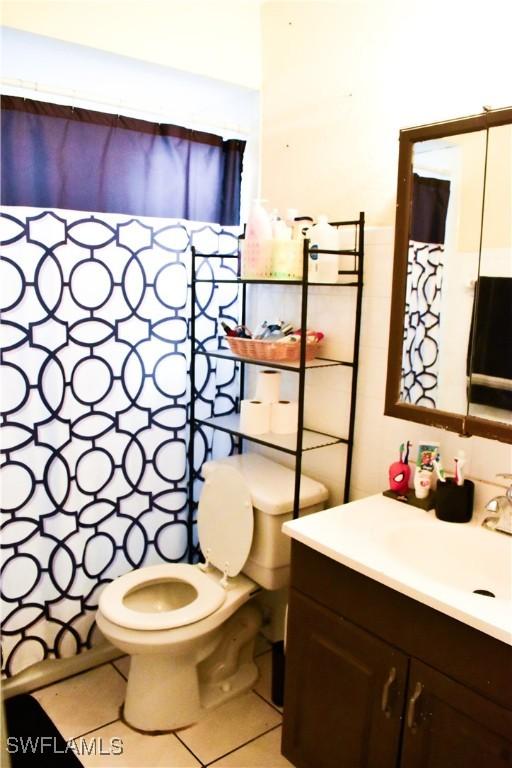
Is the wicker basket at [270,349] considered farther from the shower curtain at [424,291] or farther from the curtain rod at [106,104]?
the curtain rod at [106,104]

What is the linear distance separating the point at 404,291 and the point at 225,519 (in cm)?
99

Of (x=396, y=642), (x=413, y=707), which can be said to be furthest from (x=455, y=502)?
(x=413, y=707)

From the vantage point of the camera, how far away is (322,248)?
6.28 feet

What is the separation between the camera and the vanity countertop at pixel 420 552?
1300 millimetres

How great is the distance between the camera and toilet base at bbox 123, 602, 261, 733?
198 cm

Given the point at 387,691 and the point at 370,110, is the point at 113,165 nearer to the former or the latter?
the point at 370,110

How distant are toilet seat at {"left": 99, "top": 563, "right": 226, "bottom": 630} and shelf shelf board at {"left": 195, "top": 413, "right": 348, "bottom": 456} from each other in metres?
0.52

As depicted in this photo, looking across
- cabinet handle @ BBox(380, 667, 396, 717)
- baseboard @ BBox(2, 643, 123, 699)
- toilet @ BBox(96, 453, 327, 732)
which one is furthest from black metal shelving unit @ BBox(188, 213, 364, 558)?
cabinet handle @ BBox(380, 667, 396, 717)

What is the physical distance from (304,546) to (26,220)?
128cm

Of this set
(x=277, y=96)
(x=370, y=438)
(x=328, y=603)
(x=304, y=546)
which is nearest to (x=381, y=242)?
(x=370, y=438)

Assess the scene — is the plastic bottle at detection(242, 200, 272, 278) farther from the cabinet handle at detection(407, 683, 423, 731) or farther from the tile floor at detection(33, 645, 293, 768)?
the tile floor at detection(33, 645, 293, 768)

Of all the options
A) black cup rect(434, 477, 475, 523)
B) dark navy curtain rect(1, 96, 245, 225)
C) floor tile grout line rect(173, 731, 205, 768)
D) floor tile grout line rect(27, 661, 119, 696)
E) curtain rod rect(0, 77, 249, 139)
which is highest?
curtain rod rect(0, 77, 249, 139)

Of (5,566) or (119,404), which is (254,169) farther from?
(5,566)

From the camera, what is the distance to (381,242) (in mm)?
1890
